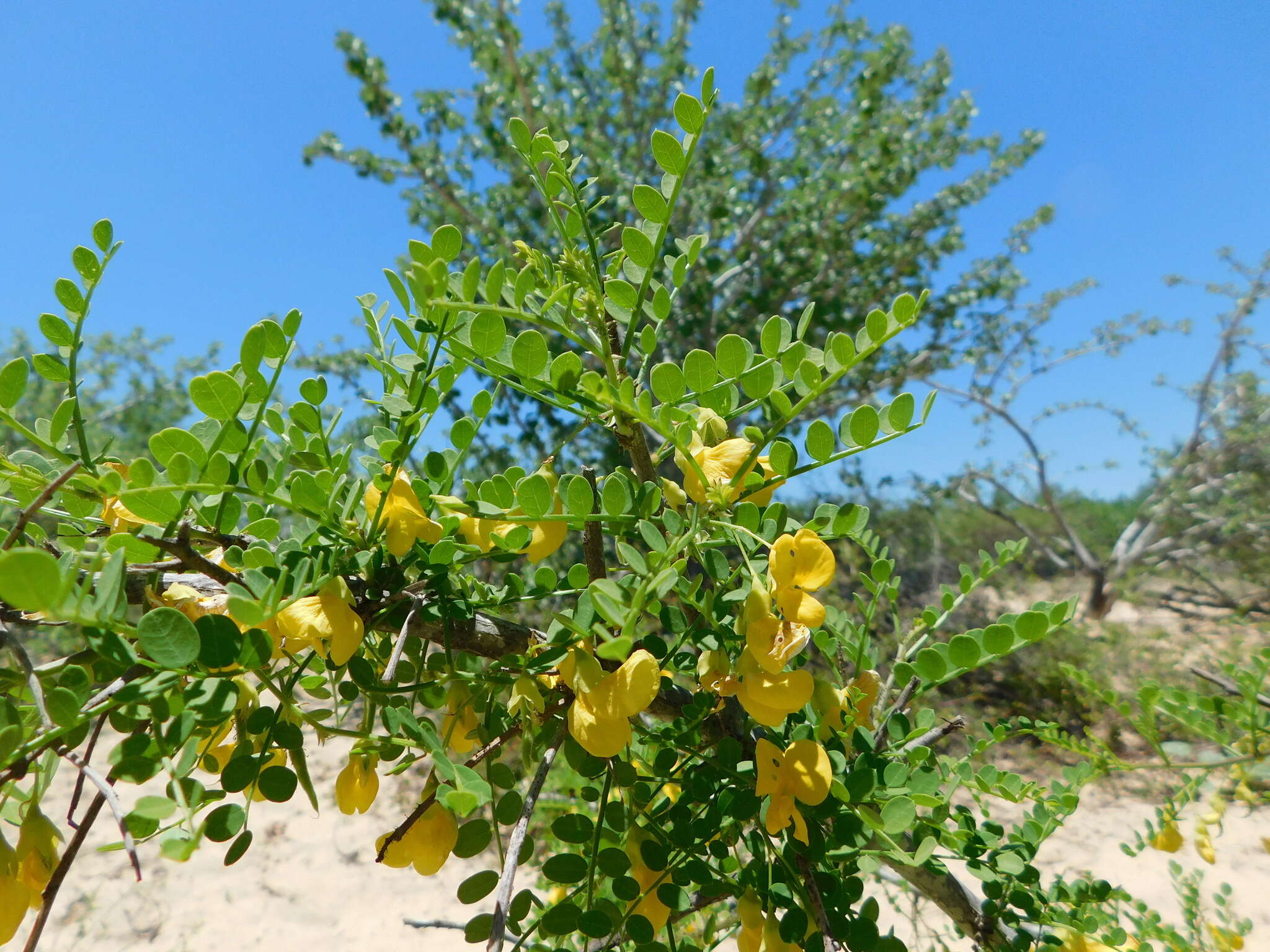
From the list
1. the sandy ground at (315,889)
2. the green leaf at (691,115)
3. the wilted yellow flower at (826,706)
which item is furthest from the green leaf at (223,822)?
the sandy ground at (315,889)

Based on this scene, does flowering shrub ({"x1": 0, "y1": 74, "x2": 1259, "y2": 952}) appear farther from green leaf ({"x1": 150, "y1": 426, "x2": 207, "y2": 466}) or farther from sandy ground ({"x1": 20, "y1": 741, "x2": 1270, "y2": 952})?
sandy ground ({"x1": 20, "y1": 741, "x2": 1270, "y2": 952})

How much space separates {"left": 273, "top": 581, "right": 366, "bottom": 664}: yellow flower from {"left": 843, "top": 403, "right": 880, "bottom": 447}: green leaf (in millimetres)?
328

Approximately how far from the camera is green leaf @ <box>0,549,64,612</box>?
0.23 meters

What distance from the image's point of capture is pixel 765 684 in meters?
0.40

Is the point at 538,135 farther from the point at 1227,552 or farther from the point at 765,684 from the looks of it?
the point at 1227,552

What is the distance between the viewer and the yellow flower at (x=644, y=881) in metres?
0.51

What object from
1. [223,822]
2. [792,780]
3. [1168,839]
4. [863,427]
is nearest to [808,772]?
[792,780]

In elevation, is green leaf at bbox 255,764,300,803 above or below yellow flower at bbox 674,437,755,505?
below

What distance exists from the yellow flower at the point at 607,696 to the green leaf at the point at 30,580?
0.24 m

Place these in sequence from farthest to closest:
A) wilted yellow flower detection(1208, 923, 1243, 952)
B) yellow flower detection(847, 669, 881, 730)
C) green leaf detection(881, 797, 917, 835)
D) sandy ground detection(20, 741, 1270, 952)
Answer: sandy ground detection(20, 741, 1270, 952) < wilted yellow flower detection(1208, 923, 1243, 952) < yellow flower detection(847, 669, 881, 730) < green leaf detection(881, 797, 917, 835)

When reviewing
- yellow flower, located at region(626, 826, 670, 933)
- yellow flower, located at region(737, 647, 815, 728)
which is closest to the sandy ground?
yellow flower, located at region(626, 826, 670, 933)

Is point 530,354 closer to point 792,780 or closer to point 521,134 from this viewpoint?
point 521,134

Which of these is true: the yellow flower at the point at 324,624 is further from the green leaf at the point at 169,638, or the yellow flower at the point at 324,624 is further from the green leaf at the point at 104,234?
the green leaf at the point at 104,234

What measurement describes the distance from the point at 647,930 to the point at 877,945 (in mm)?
168
